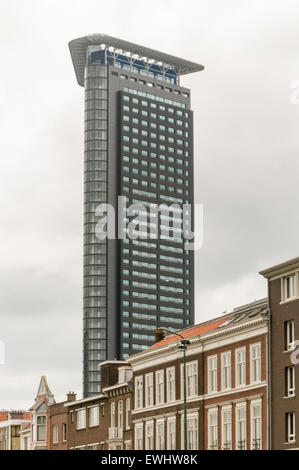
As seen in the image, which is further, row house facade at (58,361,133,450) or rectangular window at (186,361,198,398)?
row house facade at (58,361,133,450)

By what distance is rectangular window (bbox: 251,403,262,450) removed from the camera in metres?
83.6

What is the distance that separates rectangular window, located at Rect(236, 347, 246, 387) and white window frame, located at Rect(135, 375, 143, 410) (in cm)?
1954

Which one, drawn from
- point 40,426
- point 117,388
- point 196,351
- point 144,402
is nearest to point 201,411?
point 196,351

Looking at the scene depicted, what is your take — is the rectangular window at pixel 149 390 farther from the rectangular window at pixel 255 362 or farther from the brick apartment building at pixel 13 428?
the brick apartment building at pixel 13 428

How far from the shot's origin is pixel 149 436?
103 metres

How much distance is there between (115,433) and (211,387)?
2193 centimetres

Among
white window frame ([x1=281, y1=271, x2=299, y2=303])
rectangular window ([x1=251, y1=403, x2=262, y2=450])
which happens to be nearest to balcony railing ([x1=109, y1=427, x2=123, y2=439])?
rectangular window ([x1=251, y1=403, x2=262, y2=450])

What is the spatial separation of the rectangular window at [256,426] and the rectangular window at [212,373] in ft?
23.4

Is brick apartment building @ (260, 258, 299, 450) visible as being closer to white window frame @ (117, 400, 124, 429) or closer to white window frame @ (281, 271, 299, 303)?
white window frame @ (281, 271, 299, 303)

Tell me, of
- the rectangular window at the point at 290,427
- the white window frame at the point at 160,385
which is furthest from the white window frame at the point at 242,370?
the white window frame at the point at 160,385

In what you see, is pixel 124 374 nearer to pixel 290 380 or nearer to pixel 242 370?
pixel 242 370

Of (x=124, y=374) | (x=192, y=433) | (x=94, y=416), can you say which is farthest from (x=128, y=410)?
(x=192, y=433)

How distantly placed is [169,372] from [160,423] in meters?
5.03
